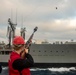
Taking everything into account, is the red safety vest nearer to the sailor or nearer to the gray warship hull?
the sailor

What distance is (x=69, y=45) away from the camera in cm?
7062

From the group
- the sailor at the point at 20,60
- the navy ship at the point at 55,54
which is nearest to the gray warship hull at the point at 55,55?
the navy ship at the point at 55,54

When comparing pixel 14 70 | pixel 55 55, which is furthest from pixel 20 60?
pixel 55 55

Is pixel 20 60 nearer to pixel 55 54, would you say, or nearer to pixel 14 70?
pixel 14 70

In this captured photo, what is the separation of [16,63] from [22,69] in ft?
0.50

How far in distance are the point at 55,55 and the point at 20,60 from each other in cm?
6483

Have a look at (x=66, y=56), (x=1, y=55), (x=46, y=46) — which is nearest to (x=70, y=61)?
(x=66, y=56)

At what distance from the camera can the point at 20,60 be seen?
547cm

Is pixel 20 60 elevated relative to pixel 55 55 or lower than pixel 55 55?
elevated

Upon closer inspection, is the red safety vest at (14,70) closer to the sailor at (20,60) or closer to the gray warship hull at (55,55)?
the sailor at (20,60)

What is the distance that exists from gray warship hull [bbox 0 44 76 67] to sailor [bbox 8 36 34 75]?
64288 mm

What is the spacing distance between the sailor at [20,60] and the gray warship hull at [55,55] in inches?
2531

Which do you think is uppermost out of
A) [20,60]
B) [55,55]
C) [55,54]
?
[20,60]

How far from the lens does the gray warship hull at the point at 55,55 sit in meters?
69.8
